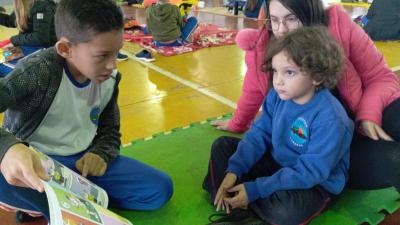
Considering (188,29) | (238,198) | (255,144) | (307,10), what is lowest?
(238,198)

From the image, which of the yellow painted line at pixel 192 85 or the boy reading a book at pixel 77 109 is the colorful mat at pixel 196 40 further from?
the boy reading a book at pixel 77 109

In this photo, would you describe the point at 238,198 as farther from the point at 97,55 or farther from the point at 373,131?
the point at 97,55

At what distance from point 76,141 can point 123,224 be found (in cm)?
36

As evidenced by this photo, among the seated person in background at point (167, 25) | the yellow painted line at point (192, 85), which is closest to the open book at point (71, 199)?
the yellow painted line at point (192, 85)

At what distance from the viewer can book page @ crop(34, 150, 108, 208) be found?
864 millimetres

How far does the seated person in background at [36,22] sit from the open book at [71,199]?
165cm

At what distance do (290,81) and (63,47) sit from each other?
676 mm

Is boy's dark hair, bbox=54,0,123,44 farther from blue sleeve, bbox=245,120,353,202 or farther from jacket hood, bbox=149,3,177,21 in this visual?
jacket hood, bbox=149,3,177,21

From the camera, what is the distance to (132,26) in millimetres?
4285

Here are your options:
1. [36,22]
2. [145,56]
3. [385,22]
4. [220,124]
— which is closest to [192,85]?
[220,124]

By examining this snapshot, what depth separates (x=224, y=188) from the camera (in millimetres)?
1188

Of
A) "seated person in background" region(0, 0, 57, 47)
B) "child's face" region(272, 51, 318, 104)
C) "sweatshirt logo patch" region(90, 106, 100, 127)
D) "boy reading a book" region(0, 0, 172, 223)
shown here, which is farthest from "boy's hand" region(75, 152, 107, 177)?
"seated person in background" region(0, 0, 57, 47)

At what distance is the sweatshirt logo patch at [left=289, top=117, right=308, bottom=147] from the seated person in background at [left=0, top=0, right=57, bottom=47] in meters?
1.84

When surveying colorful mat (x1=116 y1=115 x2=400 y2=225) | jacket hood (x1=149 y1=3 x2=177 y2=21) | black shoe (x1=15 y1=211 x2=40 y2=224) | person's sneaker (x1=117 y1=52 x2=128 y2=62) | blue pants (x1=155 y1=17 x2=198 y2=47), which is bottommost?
black shoe (x1=15 y1=211 x2=40 y2=224)
